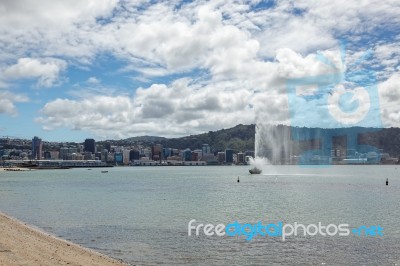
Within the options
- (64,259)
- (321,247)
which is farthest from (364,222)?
(64,259)

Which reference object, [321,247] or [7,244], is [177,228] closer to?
[321,247]

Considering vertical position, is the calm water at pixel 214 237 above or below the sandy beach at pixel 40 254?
below

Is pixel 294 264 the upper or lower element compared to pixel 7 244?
lower

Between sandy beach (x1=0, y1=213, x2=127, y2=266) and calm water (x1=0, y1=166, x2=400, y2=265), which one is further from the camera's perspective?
calm water (x1=0, y1=166, x2=400, y2=265)

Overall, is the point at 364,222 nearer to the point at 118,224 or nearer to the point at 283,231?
the point at 283,231

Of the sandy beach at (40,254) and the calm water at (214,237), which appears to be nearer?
the sandy beach at (40,254)

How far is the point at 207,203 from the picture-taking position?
69562 millimetres

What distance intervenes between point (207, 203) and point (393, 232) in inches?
1323

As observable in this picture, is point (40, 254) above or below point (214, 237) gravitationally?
above

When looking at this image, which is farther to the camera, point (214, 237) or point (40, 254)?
point (214, 237)

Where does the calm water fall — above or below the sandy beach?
below

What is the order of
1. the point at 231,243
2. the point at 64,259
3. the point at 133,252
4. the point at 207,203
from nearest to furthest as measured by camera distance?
the point at 64,259 < the point at 133,252 < the point at 231,243 < the point at 207,203

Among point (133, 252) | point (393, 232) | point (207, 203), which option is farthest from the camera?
point (207, 203)

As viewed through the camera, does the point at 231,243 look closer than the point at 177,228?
Yes
